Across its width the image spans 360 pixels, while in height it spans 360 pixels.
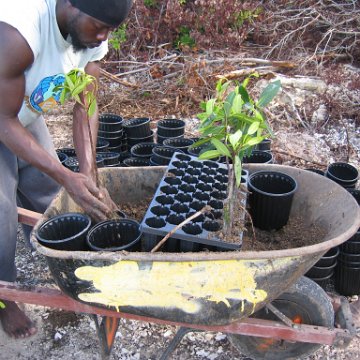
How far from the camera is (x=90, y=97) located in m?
1.75

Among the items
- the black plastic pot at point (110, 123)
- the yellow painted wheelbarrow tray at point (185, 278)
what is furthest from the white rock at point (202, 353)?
the black plastic pot at point (110, 123)

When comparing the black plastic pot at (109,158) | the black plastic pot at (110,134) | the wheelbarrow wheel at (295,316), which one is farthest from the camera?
the black plastic pot at (110,134)

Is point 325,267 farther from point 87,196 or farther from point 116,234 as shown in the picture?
point 87,196

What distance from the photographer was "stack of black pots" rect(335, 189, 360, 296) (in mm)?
2508

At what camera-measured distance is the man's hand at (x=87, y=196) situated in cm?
170

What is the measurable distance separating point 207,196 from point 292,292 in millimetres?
617

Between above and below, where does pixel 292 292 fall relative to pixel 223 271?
below

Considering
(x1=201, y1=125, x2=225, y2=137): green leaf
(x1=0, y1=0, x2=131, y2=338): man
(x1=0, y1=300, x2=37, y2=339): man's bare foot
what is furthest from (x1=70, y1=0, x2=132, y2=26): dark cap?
(x1=0, y1=300, x2=37, y2=339): man's bare foot

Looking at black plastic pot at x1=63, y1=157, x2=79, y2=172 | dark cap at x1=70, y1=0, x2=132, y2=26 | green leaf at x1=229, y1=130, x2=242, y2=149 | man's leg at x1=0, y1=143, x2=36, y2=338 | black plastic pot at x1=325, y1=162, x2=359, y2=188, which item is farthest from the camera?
black plastic pot at x1=325, y1=162, x2=359, y2=188

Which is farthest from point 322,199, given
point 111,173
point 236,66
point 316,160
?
point 236,66

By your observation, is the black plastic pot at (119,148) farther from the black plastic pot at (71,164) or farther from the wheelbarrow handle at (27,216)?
the wheelbarrow handle at (27,216)

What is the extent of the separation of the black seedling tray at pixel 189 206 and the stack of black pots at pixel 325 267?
89 cm

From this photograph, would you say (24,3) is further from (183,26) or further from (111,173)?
(183,26)

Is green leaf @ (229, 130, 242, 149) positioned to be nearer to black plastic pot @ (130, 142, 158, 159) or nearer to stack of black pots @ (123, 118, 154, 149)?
black plastic pot @ (130, 142, 158, 159)
